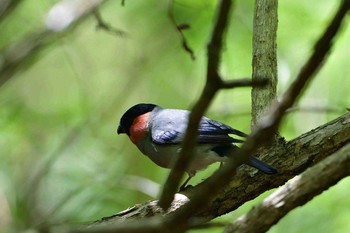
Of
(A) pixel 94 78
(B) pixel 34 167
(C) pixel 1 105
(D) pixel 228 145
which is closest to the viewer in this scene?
(D) pixel 228 145

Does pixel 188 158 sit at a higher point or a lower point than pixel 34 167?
higher

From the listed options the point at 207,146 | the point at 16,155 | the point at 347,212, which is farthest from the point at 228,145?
the point at 16,155

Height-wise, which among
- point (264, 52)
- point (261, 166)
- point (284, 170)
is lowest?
point (284, 170)

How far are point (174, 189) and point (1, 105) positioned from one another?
545 centimetres

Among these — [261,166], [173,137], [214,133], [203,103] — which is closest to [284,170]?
[261,166]

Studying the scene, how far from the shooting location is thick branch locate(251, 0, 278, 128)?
4.19 m

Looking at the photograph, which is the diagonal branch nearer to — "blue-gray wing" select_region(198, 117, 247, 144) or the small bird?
the small bird

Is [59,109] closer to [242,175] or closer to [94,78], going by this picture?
[94,78]

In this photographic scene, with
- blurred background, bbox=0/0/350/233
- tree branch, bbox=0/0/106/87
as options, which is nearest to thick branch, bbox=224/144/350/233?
tree branch, bbox=0/0/106/87

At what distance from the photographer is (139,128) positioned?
207 inches

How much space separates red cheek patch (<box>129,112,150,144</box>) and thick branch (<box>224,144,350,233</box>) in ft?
9.50

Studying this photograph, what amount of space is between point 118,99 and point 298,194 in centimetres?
595

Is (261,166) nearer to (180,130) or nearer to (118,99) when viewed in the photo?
(180,130)

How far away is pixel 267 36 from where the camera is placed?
420 cm
